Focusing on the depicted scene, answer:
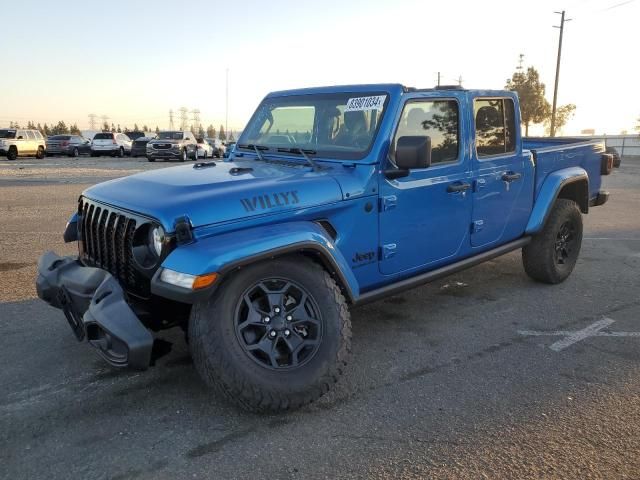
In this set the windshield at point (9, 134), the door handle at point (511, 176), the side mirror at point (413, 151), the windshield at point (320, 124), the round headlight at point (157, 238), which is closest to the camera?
Answer: the round headlight at point (157, 238)

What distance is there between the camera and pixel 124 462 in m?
2.60

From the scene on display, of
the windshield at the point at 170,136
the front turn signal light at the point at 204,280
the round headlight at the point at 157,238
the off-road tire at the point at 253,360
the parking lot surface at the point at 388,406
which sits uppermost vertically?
the windshield at the point at 170,136

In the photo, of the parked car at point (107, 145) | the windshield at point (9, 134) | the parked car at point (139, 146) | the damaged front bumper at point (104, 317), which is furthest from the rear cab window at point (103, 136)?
the damaged front bumper at point (104, 317)

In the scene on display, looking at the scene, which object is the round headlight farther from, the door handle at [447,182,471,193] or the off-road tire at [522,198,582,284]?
the off-road tire at [522,198,582,284]

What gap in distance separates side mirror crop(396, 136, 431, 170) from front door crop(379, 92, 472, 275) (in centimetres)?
21

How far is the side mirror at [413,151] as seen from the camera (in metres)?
3.43

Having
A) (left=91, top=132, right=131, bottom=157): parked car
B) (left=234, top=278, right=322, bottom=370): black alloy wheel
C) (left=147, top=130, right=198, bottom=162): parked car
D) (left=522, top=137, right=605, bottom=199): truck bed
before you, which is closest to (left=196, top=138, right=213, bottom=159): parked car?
(left=147, top=130, right=198, bottom=162): parked car

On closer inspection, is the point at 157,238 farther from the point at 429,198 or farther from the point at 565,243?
the point at 565,243

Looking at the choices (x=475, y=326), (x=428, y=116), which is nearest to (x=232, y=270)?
(x=428, y=116)

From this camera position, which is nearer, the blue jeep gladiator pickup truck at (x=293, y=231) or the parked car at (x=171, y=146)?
the blue jeep gladiator pickup truck at (x=293, y=231)

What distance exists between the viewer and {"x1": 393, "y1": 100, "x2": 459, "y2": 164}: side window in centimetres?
389

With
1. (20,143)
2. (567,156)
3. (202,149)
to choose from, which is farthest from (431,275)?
(20,143)

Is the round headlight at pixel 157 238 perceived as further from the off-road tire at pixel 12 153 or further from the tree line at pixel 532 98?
the tree line at pixel 532 98

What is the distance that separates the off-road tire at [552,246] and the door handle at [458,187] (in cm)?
145
